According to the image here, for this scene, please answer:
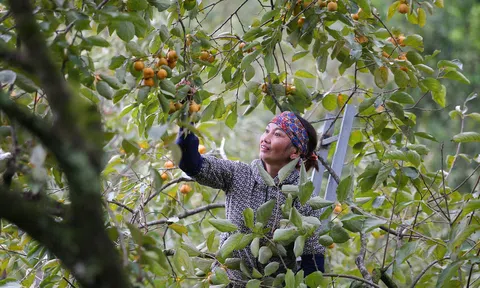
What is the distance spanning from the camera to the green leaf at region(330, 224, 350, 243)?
78.2 inches

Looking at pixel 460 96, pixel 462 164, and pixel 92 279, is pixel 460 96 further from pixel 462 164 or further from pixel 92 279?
pixel 92 279

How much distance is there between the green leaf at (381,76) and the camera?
2418mm

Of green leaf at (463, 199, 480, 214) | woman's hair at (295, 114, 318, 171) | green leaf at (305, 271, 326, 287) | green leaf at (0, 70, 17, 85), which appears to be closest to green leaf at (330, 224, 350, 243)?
green leaf at (305, 271, 326, 287)

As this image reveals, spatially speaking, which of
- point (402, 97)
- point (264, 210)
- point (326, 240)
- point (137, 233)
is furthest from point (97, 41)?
point (402, 97)

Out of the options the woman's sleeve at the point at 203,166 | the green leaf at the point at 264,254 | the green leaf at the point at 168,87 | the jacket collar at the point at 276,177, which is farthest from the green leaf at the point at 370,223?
the green leaf at the point at 168,87

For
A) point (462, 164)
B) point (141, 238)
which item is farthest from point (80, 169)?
point (462, 164)

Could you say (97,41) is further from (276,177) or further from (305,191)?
(276,177)

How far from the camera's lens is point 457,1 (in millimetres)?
8078

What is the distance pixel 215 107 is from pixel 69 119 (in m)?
1.69

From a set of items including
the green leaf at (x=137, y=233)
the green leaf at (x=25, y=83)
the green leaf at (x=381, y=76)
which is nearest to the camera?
the green leaf at (x=137, y=233)

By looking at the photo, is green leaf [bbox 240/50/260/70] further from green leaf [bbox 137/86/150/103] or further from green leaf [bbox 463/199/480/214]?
green leaf [bbox 463/199/480/214]

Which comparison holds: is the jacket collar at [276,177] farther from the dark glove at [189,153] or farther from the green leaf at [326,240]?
the green leaf at [326,240]

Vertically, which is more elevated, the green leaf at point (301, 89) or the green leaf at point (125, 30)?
the green leaf at point (301, 89)

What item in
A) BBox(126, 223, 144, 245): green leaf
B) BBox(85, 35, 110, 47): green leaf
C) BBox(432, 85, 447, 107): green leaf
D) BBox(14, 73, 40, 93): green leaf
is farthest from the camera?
BBox(432, 85, 447, 107): green leaf
